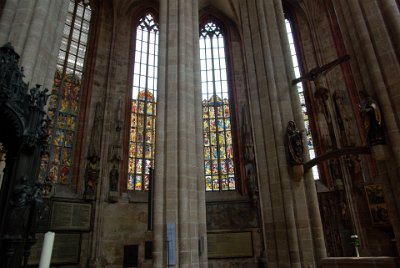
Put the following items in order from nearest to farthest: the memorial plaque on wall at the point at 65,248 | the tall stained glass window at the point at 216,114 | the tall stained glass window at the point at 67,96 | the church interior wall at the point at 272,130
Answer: the church interior wall at the point at 272,130, the memorial plaque on wall at the point at 65,248, the tall stained glass window at the point at 67,96, the tall stained glass window at the point at 216,114

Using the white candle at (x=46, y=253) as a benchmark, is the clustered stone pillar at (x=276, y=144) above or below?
above

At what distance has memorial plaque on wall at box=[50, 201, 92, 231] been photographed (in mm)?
10858

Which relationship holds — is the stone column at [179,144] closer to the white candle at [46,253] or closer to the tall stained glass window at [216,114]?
the white candle at [46,253]

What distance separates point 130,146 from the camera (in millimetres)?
13734

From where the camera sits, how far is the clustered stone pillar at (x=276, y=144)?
718 centimetres

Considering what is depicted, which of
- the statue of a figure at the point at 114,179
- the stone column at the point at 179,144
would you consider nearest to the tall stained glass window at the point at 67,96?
the statue of a figure at the point at 114,179

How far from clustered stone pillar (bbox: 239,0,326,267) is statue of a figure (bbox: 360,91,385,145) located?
2.02 meters

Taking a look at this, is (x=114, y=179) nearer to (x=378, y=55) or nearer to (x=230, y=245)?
(x=230, y=245)

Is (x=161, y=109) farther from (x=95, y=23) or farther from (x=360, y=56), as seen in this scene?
(x=95, y=23)

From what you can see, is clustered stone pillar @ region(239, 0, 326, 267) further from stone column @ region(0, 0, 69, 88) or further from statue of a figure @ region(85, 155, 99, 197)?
statue of a figure @ region(85, 155, 99, 197)

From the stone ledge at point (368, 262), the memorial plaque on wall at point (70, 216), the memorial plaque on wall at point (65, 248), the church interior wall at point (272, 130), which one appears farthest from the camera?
the memorial plaque on wall at point (70, 216)

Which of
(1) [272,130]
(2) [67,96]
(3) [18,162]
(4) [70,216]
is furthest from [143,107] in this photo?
(3) [18,162]

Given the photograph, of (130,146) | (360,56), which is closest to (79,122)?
(130,146)

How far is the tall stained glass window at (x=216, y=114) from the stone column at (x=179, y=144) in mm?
6163
